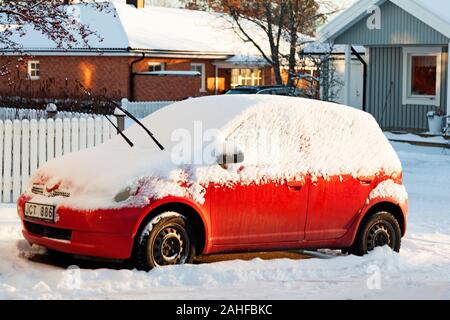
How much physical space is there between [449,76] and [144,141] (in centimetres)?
1560

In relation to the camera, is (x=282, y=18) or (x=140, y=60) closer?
(x=282, y=18)

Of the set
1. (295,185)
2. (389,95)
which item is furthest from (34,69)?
(295,185)

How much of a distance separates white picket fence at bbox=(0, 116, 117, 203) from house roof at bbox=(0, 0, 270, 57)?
902 inches

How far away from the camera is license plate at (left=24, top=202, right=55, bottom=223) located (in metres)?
8.41

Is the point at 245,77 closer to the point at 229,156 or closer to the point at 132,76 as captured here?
the point at 132,76

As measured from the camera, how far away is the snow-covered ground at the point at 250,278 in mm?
7531

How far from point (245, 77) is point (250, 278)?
38.4m

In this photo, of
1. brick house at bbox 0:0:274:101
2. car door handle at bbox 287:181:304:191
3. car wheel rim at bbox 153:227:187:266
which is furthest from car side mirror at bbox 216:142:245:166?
brick house at bbox 0:0:274:101

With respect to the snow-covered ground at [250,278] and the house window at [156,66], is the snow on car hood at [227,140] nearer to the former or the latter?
the snow-covered ground at [250,278]

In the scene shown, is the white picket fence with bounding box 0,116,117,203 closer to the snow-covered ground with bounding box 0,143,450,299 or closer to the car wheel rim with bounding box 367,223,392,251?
the snow-covered ground with bounding box 0,143,450,299

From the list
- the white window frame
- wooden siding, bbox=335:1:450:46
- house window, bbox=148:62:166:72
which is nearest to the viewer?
wooden siding, bbox=335:1:450:46

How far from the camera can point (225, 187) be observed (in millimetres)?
8602
